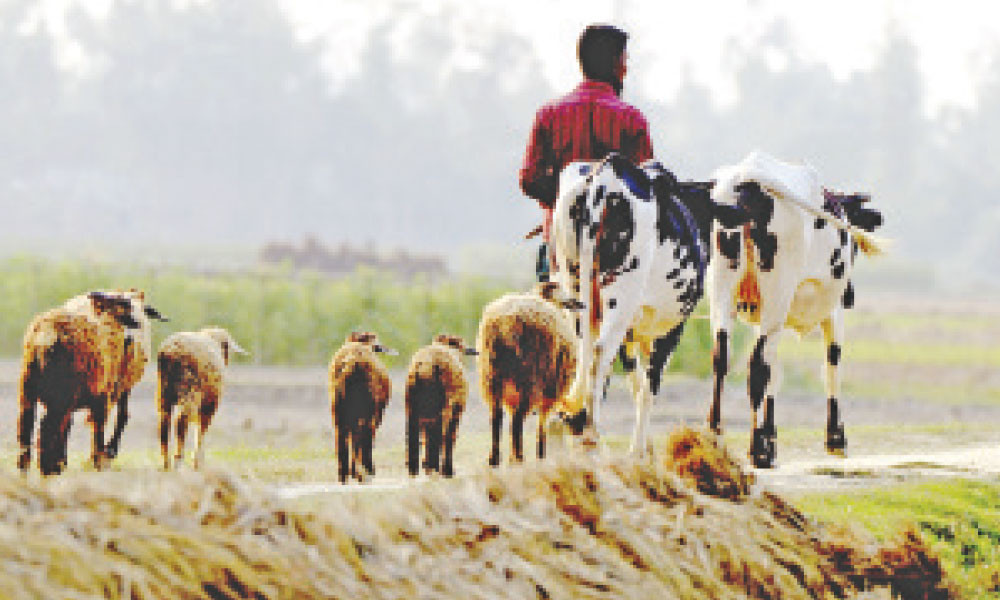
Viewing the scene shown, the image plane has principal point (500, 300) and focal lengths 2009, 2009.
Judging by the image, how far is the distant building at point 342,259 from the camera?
77562 mm

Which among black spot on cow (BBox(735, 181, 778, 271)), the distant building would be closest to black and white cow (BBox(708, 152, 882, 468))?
black spot on cow (BBox(735, 181, 778, 271))

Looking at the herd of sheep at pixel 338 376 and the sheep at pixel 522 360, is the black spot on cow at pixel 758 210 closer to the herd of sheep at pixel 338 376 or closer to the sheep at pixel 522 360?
the herd of sheep at pixel 338 376

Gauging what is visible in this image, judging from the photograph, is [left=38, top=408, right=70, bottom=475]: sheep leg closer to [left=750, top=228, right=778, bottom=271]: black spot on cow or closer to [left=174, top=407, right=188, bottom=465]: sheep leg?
[left=174, top=407, right=188, bottom=465]: sheep leg

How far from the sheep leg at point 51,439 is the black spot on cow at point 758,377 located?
4931 millimetres

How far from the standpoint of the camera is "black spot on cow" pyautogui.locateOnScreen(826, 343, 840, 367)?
53.5 feet

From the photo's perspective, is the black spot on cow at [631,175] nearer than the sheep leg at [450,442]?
Yes

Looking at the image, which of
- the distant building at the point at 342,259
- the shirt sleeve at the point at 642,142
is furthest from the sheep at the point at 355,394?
the distant building at the point at 342,259

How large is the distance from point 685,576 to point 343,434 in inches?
245

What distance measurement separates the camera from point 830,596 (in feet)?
29.1

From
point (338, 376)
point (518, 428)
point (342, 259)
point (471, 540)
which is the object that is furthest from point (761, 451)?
point (342, 259)

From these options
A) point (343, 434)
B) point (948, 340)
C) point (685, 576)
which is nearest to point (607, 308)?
point (343, 434)

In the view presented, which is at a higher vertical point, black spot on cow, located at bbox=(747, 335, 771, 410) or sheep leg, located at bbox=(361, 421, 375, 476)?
black spot on cow, located at bbox=(747, 335, 771, 410)

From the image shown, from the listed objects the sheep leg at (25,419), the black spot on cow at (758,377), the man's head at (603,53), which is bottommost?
the sheep leg at (25,419)

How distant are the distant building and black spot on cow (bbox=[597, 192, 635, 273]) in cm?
6401
